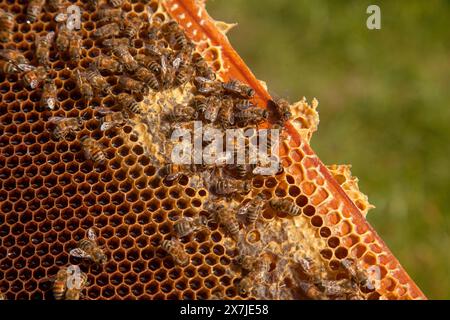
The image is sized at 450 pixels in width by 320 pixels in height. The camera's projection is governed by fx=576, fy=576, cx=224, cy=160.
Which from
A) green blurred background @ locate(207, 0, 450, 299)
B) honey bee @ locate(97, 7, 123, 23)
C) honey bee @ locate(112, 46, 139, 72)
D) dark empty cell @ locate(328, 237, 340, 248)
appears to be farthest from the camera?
green blurred background @ locate(207, 0, 450, 299)

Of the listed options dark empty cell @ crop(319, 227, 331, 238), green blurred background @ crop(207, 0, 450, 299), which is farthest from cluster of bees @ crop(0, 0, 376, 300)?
green blurred background @ crop(207, 0, 450, 299)

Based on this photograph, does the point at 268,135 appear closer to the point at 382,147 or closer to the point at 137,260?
the point at 137,260

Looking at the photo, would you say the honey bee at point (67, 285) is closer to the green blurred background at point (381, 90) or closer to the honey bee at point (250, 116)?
the honey bee at point (250, 116)

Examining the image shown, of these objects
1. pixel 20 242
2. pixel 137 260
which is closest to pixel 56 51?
pixel 20 242

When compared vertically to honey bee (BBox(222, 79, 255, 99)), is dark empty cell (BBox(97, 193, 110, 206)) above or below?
below

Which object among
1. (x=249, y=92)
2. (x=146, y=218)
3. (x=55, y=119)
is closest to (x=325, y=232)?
(x=249, y=92)

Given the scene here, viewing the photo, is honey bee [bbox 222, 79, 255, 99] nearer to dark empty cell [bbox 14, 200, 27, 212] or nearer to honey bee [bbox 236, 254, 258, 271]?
honey bee [bbox 236, 254, 258, 271]

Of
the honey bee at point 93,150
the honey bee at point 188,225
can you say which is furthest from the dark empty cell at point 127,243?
the honey bee at point 93,150
